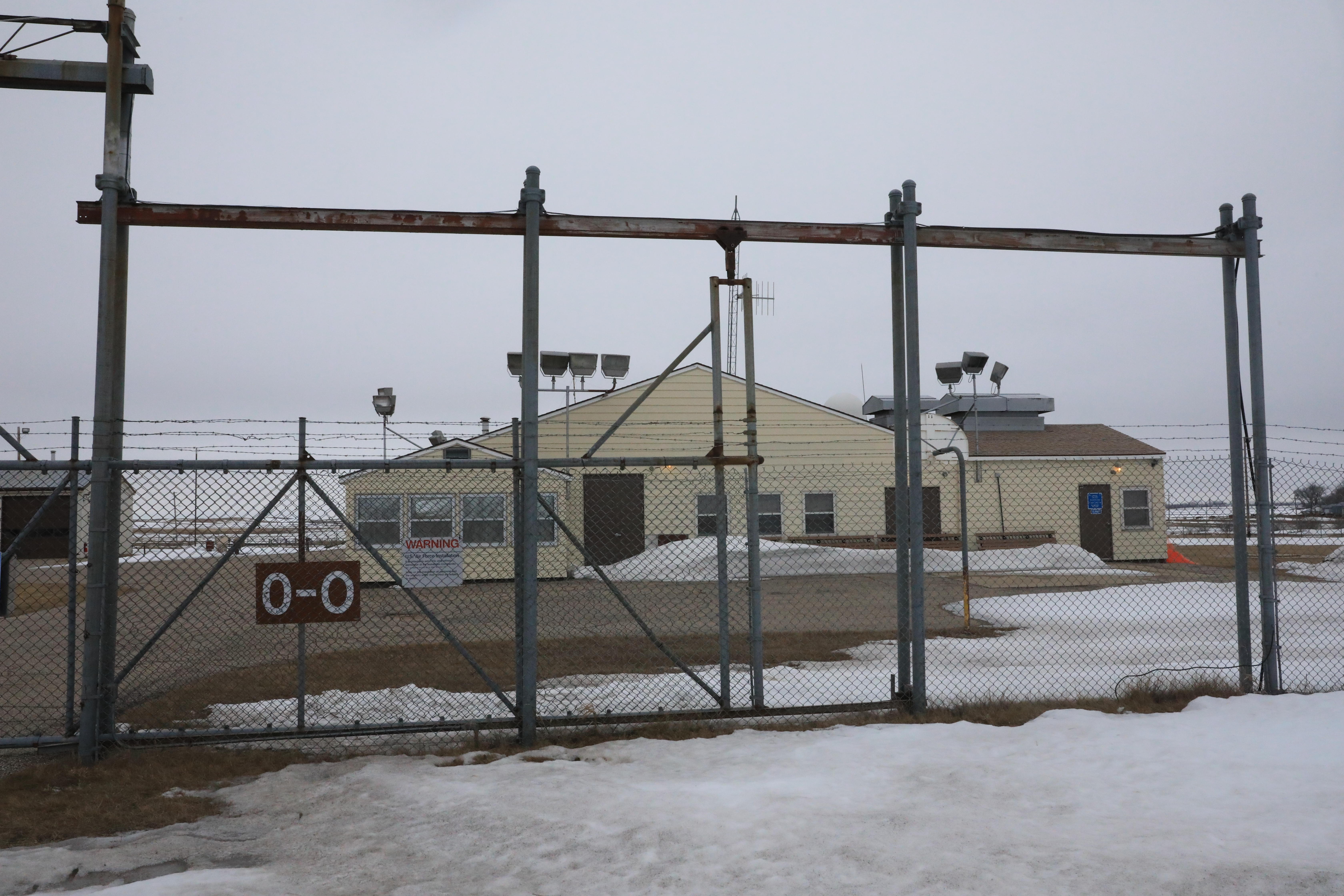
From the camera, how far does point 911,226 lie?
23.7 feet

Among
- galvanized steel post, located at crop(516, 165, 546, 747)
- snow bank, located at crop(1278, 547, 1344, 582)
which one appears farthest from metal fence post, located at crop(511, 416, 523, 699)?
snow bank, located at crop(1278, 547, 1344, 582)

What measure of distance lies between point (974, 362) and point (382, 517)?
40.9 feet

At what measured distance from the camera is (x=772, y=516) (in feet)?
80.3

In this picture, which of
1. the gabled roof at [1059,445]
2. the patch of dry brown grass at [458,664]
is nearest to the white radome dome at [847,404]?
the gabled roof at [1059,445]

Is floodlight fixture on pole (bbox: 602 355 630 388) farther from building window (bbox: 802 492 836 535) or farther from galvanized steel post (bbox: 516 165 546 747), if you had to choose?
galvanized steel post (bbox: 516 165 546 747)

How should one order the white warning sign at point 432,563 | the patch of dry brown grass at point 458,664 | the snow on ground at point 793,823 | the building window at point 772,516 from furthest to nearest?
the building window at point 772,516 → the patch of dry brown grass at point 458,664 → the white warning sign at point 432,563 → the snow on ground at point 793,823

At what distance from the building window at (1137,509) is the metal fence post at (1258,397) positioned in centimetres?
2053

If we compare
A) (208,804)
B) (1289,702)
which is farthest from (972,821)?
(208,804)

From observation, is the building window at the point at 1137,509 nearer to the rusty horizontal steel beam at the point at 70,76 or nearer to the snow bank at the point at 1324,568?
the snow bank at the point at 1324,568

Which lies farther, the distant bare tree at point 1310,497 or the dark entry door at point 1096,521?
the dark entry door at point 1096,521

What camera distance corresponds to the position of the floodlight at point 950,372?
19828 mm

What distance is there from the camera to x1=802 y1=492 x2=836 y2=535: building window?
80.5ft

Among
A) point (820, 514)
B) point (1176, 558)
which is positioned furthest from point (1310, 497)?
point (1176, 558)

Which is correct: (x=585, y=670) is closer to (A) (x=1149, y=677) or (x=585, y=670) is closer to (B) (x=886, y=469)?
(A) (x=1149, y=677)
